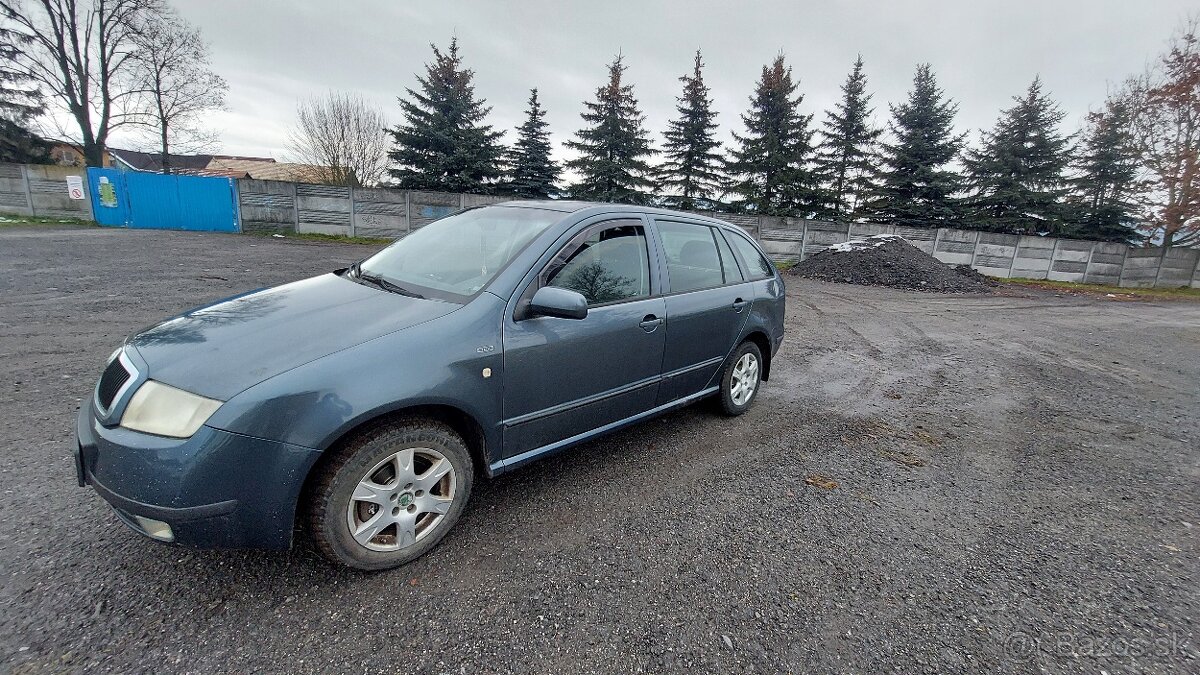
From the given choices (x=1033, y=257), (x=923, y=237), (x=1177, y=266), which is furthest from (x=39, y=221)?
(x=1177, y=266)

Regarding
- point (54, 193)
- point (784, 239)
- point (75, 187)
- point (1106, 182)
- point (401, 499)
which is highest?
point (1106, 182)

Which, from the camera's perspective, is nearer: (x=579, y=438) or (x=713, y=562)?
(x=713, y=562)

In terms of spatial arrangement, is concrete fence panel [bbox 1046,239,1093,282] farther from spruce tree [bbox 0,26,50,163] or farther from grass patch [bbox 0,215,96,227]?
spruce tree [bbox 0,26,50,163]

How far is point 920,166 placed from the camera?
993 inches

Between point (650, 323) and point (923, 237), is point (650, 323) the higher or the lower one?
the lower one

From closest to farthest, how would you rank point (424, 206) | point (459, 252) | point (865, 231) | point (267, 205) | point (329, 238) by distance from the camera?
point (459, 252) → point (267, 205) → point (329, 238) → point (424, 206) → point (865, 231)

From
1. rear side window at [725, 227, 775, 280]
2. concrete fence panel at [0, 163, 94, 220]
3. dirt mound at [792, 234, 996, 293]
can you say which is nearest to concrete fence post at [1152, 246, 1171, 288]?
dirt mound at [792, 234, 996, 293]

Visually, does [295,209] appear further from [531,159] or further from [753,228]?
[753,228]

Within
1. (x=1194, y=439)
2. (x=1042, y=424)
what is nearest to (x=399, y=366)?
(x=1042, y=424)

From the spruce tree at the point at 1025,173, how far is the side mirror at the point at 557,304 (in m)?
31.3

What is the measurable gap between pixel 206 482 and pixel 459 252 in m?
1.72

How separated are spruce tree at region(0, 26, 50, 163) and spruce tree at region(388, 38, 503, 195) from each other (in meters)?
14.9

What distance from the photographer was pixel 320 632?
1900mm

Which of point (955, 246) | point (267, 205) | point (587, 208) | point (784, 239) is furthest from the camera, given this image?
point (955, 246)
